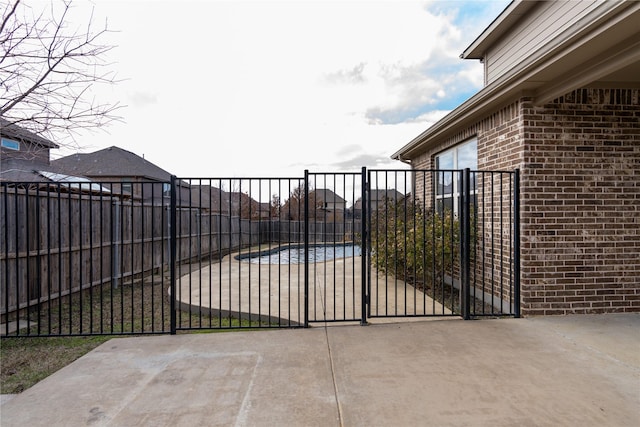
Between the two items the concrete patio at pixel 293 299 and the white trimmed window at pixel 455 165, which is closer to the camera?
the concrete patio at pixel 293 299

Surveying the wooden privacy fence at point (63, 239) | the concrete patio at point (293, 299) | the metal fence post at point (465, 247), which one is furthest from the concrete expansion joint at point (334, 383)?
the metal fence post at point (465, 247)

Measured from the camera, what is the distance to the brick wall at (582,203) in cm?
404

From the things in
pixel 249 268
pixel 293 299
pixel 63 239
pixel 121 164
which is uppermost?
pixel 121 164

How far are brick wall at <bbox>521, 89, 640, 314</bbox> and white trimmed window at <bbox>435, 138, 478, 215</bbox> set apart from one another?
115cm

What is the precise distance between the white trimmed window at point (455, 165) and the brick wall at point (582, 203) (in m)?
1.15

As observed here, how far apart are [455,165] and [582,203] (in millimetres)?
2318

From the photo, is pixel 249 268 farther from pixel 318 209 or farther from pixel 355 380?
pixel 318 209

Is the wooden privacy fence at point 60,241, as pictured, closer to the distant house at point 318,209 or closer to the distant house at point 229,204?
the distant house at point 229,204

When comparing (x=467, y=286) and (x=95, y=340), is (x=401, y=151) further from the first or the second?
(x=95, y=340)

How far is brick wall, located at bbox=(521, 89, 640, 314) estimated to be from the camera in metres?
4.04

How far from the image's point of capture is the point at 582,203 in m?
4.08

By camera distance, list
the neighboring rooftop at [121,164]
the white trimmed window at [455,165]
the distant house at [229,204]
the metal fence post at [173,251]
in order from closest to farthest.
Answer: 1. the metal fence post at [173,251]
2. the distant house at [229,204]
3. the white trimmed window at [455,165]
4. the neighboring rooftop at [121,164]

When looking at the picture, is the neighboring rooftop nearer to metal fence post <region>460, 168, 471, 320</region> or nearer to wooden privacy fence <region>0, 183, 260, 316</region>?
wooden privacy fence <region>0, 183, 260, 316</region>

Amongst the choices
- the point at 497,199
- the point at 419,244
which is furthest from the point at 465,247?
the point at 419,244
